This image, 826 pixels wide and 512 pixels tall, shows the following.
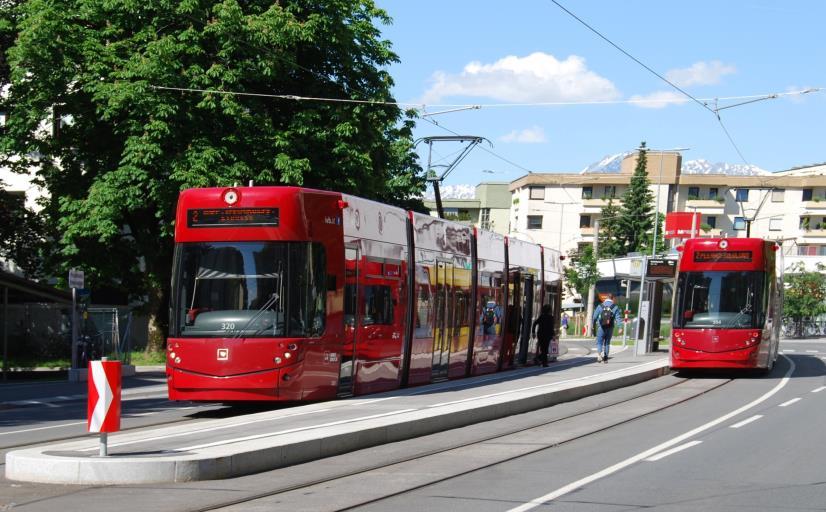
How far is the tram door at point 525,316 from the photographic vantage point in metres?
29.2

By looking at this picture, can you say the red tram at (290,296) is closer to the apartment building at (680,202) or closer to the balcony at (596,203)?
the apartment building at (680,202)

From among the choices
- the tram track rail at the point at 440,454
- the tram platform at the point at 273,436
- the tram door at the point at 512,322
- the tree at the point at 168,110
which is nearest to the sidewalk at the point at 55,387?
the tree at the point at 168,110

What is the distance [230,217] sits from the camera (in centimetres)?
1634

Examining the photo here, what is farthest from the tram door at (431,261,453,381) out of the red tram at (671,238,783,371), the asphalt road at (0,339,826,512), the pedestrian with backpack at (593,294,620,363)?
the pedestrian with backpack at (593,294,620,363)

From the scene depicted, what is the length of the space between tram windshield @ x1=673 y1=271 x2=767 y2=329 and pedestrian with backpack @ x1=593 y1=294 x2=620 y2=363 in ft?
13.1

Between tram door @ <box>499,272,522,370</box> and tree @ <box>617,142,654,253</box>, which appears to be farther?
tree @ <box>617,142,654,253</box>

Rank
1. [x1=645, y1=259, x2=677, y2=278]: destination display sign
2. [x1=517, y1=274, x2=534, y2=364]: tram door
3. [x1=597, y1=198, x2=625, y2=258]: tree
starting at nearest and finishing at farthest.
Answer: [x1=645, y1=259, x2=677, y2=278]: destination display sign
[x1=517, y1=274, x2=534, y2=364]: tram door
[x1=597, y1=198, x2=625, y2=258]: tree

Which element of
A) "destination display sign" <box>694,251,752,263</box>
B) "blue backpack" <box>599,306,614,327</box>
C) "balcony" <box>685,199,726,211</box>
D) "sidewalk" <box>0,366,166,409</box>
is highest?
"balcony" <box>685,199,726,211</box>

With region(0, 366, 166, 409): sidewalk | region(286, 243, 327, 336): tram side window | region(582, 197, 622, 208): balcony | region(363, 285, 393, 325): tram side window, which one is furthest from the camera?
region(582, 197, 622, 208): balcony

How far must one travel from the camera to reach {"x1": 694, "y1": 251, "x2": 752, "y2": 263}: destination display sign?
2578 centimetres

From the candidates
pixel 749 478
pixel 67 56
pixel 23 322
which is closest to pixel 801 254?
pixel 23 322

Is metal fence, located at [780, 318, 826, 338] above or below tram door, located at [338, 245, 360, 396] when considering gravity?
below

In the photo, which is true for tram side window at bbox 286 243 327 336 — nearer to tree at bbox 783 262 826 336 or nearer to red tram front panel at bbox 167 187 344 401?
red tram front panel at bbox 167 187 344 401

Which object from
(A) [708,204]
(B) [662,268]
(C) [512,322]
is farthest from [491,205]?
(B) [662,268]
